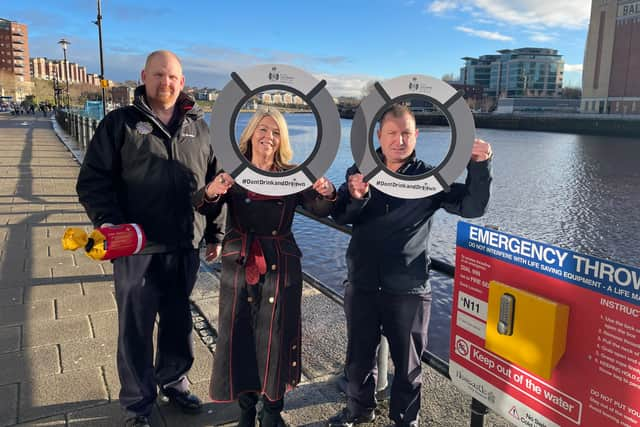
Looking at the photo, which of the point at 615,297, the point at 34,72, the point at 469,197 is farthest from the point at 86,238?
the point at 34,72

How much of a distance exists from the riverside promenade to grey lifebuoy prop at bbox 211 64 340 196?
4.43 ft

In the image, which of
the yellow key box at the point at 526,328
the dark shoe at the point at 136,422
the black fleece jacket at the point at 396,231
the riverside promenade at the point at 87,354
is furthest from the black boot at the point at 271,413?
the yellow key box at the point at 526,328

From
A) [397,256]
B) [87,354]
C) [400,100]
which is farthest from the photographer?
[87,354]

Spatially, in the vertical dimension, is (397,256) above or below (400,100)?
below

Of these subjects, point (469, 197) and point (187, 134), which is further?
point (187, 134)

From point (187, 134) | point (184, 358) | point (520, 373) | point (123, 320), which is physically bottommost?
point (184, 358)

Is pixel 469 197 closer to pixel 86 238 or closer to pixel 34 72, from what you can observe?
pixel 86 238

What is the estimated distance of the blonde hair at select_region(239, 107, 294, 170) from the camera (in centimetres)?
217

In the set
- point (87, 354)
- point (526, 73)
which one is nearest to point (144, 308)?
point (87, 354)

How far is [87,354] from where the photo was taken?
3301mm

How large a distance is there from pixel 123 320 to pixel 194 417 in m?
0.66

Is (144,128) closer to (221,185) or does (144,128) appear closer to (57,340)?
(221,185)

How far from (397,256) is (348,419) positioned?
2.95 ft

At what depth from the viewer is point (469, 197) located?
2.18 m
